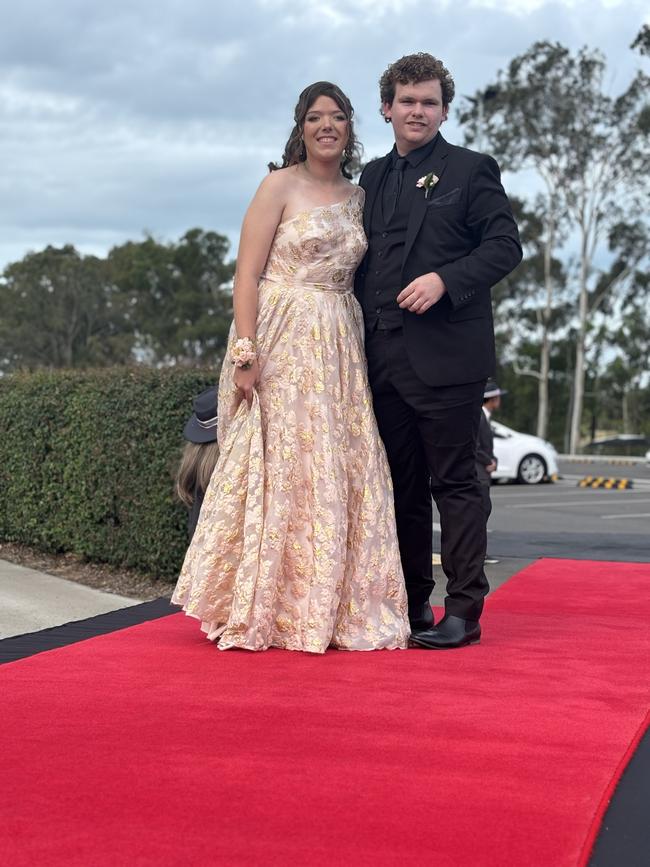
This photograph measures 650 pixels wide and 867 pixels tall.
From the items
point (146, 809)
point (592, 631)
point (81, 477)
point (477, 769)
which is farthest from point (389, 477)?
point (81, 477)

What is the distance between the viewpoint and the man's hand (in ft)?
14.3

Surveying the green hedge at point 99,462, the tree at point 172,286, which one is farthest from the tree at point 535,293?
the green hedge at point 99,462

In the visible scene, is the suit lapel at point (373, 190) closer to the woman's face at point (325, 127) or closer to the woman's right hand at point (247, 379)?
the woman's face at point (325, 127)

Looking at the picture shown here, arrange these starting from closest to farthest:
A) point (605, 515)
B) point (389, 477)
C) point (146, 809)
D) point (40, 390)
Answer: point (146, 809) → point (389, 477) → point (40, 390) → point (605, 515)

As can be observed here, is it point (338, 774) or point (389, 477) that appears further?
point (389, 477)

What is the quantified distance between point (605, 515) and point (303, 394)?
1014cm

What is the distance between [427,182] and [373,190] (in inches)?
12.1

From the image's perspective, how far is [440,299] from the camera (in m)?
4.46

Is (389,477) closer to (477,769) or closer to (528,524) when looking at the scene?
(477,769)

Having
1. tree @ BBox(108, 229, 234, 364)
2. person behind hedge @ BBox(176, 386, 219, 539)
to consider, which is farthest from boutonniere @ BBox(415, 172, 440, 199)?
tree @ BBox(108, 229, 234, 364)

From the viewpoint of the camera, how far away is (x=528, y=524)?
12570mm

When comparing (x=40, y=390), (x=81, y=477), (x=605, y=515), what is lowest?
(x=605, y=515)

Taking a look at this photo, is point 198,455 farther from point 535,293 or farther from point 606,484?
point 535,293

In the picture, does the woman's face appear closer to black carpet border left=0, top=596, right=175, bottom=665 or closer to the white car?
black carpet border left=0, top=596, right=175, bottom=665
